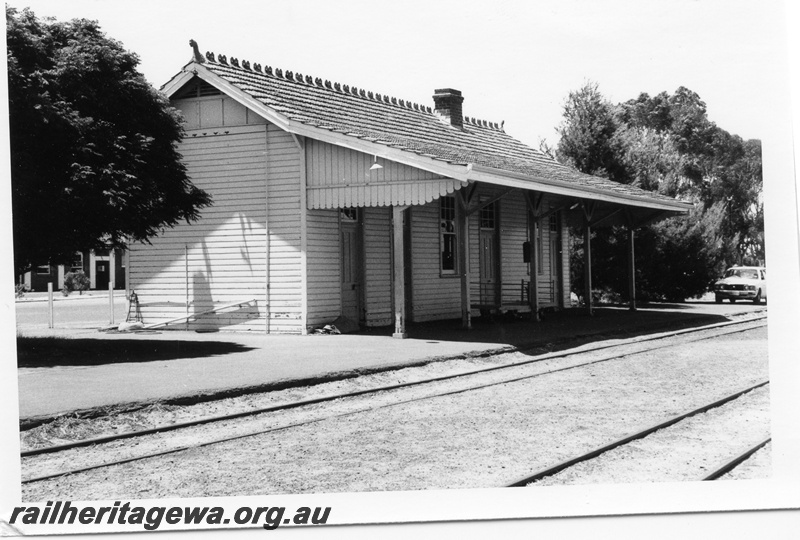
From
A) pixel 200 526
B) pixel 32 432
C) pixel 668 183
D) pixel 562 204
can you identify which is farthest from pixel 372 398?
pixel 668 183

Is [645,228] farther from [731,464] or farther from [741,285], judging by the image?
[731,464]

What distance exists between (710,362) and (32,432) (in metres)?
9.59

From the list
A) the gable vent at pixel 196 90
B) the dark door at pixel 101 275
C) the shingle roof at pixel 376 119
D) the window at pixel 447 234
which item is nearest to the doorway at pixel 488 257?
the window at pixel 447 234

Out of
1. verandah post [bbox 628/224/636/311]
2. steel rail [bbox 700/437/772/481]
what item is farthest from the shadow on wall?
verandah post [bbox 628/224/636/311]

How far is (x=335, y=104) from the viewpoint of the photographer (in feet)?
57.9

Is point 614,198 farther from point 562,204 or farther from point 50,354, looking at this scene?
point 50,354

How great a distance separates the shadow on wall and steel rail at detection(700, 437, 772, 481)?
744 cm

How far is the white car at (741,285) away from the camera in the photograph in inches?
1132

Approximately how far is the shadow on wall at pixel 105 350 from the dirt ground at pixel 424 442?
10.5ft

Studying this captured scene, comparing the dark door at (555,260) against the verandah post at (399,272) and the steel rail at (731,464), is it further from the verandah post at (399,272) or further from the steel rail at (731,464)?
the steel rail at (731,464)

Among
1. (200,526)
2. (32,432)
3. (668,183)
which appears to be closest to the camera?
(200,526)

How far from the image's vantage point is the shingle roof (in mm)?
15508

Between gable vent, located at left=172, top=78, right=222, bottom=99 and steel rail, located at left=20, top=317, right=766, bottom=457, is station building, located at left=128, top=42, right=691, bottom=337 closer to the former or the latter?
gable vent, located at left=172, top=78, right=222, bottom=99

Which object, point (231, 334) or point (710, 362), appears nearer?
point (710, 362)
